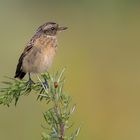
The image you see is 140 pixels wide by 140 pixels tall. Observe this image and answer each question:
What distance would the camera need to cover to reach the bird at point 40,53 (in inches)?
188

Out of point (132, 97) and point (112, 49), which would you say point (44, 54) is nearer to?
point (132, 97)

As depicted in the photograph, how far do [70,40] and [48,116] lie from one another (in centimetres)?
789

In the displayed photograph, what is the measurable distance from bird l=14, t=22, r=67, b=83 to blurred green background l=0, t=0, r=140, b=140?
1.10 meters

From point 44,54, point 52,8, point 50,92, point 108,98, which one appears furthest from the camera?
point 52,8

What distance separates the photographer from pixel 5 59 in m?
8.88

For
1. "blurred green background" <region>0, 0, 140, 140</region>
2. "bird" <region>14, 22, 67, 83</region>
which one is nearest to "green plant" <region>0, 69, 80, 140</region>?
"bird" <region>14, 22, 67, 83</region>

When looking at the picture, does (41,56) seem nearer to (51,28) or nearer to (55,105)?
(51,28)

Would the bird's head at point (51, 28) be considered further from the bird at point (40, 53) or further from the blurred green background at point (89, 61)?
the blurred green background at point (89, 61)

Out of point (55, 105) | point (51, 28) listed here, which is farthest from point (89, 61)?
point (55, 105)

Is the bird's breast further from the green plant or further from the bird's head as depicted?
the green plant

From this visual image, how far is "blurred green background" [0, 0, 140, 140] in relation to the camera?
6.71 meters

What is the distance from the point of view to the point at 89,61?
9.35 metres

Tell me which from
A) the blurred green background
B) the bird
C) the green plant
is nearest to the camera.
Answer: the green plant

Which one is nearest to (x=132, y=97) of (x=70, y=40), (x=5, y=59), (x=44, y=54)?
(x=5, y=59)
